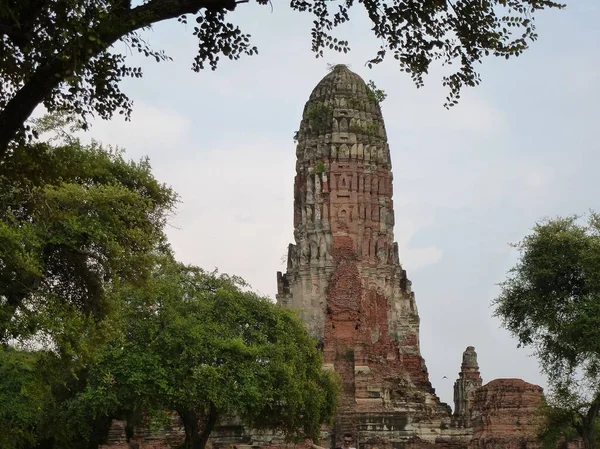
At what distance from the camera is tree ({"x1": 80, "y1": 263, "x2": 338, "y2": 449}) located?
30016 millimetres

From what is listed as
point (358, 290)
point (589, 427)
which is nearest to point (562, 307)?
point (589, 427)

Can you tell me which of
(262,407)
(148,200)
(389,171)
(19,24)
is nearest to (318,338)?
(389,171)

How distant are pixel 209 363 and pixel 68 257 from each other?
9511 millimetres

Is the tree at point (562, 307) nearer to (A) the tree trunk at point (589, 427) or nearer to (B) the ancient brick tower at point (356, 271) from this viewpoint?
(A) the tree trunk at point (589, 427)

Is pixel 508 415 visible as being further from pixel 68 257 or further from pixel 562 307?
pixel 68 257

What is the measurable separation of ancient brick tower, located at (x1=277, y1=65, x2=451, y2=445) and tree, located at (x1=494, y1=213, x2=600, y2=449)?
10.5 m

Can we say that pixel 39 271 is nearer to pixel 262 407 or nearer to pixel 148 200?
pixel 148 200

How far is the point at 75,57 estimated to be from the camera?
10281 mm

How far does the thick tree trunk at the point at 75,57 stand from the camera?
1022 cm

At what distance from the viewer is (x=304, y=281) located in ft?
148

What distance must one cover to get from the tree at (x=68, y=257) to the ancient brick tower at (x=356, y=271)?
19.9m

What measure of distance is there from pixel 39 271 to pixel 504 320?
15587mm

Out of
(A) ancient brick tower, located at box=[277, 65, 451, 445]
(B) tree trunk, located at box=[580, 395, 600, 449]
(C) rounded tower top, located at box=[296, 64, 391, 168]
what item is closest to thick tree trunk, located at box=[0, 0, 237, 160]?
(B) tree trunk, located at box=[580, 395, 600, 449]

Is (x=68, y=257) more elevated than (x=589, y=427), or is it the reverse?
(x=68, y=257)
